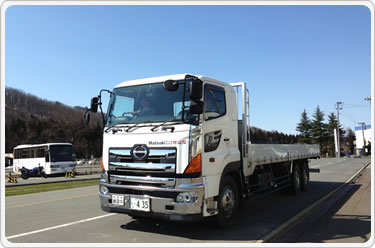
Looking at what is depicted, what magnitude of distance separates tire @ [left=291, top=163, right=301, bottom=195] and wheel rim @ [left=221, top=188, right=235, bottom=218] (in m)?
4.92

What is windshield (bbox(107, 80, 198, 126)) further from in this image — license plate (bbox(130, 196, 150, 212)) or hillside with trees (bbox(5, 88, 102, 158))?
hillside with trees (bbox(5, 88, 102, 158))

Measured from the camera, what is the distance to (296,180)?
400 inches

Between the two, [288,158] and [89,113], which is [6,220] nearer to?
[89,113]

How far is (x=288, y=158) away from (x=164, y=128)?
580 cm

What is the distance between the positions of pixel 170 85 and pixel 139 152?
1.30 meters

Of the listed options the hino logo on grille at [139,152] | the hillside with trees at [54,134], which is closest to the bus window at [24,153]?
the hino logo on grille at [139,152]

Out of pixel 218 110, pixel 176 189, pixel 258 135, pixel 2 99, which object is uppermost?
pixel 2 99

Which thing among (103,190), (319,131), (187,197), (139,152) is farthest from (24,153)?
(319,131)

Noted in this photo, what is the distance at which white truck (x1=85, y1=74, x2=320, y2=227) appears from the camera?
4871 millimetres

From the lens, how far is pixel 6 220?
21.6ft

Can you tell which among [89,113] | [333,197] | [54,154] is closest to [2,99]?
[89,113]

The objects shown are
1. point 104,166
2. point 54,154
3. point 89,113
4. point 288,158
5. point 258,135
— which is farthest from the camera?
point 54,154

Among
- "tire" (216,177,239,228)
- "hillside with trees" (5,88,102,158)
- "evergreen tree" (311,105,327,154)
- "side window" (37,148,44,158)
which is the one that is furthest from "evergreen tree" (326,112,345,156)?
"tire" (216,177,239,228)

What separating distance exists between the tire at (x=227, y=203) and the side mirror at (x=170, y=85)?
1.95 m
